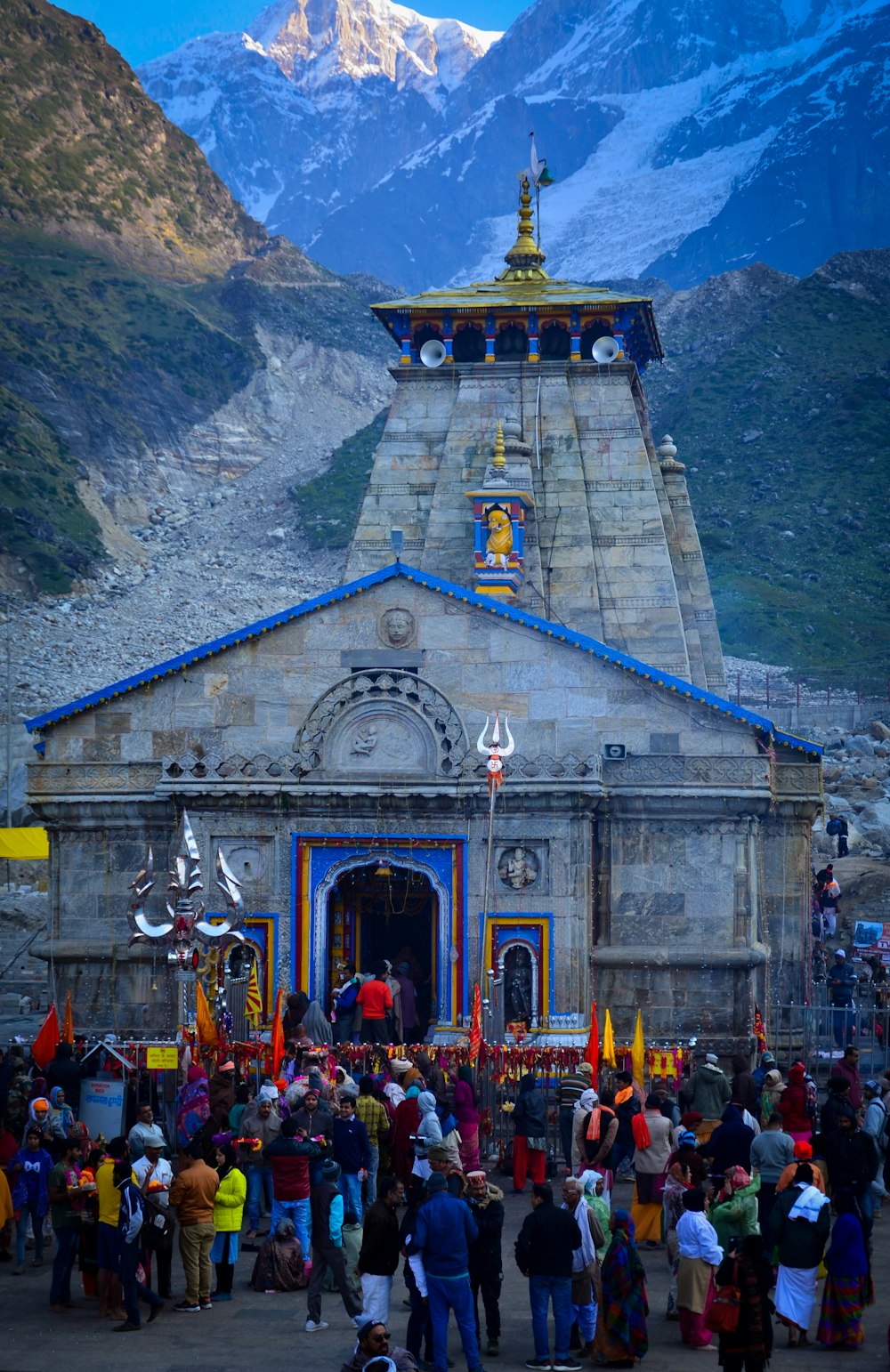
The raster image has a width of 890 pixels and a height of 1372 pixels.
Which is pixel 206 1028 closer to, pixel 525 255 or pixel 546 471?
pixel 546 471

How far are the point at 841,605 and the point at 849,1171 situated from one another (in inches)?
3294

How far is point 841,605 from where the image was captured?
102m

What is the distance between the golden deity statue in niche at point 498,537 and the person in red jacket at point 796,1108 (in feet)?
53.5

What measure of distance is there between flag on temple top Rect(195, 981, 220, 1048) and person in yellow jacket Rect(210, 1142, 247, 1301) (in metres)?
7.11

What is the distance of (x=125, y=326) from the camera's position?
147m

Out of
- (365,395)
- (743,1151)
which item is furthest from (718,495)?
(743,1151)

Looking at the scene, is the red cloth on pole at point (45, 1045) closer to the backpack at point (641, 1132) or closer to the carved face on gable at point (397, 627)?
the backpack at point (641, 1132)

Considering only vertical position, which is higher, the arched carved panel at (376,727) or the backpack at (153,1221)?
the arched carved panel at (376,727)

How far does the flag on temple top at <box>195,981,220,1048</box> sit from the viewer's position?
90.1 ft

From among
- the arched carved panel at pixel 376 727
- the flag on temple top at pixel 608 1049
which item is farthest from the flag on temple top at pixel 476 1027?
the arched carved panel at pixel 376 727

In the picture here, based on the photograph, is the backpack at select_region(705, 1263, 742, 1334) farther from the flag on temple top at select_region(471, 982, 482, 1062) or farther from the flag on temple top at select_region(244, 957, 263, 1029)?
the flag on temple top at select_region(244, 957, 263, 1029)

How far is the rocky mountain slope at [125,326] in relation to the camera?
416 ft

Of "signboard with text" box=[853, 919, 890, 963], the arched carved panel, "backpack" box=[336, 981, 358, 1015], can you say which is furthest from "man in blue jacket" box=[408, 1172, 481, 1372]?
"signboard with text" box=[853, 919, 890, 963]

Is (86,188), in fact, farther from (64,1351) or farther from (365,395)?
(64,1351)
